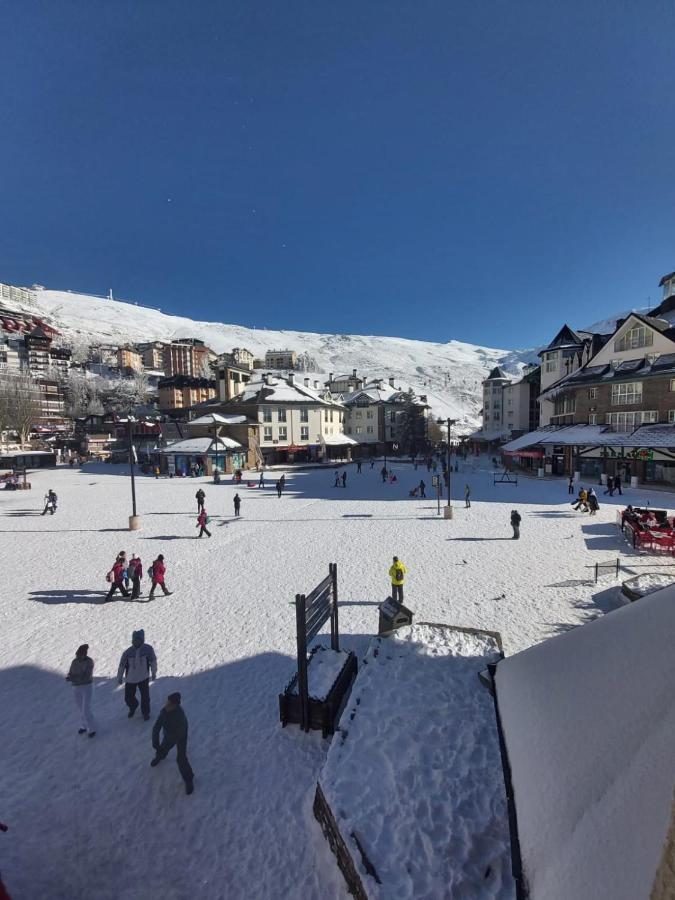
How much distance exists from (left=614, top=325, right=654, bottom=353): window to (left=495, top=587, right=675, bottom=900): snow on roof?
114 feet

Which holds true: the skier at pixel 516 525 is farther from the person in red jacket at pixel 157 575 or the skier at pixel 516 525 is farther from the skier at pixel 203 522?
the skier at pixel 203 522

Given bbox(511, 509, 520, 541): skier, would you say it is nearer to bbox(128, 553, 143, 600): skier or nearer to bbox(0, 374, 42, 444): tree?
bbox(128, 553, 143, 600): skier

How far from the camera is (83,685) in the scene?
6.19 metres

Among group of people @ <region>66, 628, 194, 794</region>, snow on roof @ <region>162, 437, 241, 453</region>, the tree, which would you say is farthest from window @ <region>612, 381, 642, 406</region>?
the tree

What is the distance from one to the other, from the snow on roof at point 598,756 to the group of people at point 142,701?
4.23m

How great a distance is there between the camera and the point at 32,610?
10.6 metres

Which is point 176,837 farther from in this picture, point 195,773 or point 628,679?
point 628,679

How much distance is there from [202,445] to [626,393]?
39.2 meters

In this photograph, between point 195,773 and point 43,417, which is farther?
point 43,417

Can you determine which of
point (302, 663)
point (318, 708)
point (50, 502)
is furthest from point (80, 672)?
point (50, 502)

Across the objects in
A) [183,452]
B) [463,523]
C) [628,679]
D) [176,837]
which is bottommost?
[176,837]

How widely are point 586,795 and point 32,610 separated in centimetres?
1269

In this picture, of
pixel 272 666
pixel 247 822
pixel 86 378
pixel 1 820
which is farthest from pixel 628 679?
pixel 86 378

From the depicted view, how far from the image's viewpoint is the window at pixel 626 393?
30484mm
